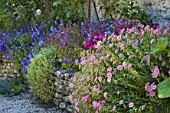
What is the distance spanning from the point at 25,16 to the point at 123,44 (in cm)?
395

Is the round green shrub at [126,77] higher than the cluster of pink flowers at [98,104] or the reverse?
higher

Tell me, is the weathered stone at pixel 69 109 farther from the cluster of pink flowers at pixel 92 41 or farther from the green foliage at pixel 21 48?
the green foliage at pixel 21 48

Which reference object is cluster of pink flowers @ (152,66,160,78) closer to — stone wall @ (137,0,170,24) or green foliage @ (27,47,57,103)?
green foliage @ (27,47,57,103)

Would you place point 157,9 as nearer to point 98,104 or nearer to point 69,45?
point 69,45

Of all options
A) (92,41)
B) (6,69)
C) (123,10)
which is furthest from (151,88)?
(6,69)

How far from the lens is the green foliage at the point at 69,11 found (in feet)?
17.4

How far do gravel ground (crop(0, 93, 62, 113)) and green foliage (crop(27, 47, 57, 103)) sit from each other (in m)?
0.12

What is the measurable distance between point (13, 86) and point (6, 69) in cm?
67

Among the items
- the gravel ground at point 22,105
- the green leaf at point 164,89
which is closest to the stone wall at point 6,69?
the gravel ground at point 22,105

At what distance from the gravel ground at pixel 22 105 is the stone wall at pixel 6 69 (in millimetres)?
659

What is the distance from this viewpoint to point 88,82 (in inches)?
106

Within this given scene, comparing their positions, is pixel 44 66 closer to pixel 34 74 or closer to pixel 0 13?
pixel 34 74

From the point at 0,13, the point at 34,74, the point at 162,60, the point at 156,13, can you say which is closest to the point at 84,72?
the point at 162,60

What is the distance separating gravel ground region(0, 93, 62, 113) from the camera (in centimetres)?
387
